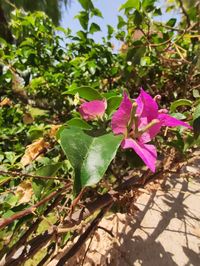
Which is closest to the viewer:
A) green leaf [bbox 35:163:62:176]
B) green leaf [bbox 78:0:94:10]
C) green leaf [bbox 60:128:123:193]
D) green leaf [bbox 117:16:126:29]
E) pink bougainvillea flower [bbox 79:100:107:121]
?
green leaf [bbox 60:128:123:193]

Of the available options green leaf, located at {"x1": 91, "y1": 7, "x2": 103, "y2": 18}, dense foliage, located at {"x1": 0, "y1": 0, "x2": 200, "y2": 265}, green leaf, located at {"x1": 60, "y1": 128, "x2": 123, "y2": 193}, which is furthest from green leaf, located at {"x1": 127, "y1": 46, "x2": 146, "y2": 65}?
green leaf, located at {"x1": 60, "y1": 128, "x2": 123, "y2": 193}

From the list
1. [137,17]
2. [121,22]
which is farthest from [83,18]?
[137,17]

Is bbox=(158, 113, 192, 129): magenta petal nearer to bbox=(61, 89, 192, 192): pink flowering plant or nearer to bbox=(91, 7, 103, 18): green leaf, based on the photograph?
bbox=(61, 89, 192, 192): pink flowering plant

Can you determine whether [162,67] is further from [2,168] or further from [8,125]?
[2,168]

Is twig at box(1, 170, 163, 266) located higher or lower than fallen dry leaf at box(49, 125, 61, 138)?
lower

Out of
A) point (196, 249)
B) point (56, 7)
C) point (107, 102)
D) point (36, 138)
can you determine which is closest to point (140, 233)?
point (196, 249)

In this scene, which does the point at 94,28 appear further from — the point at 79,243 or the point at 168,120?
the point at 168,120

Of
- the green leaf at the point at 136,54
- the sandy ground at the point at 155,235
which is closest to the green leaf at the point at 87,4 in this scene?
the green leaf at the point at 136,54
